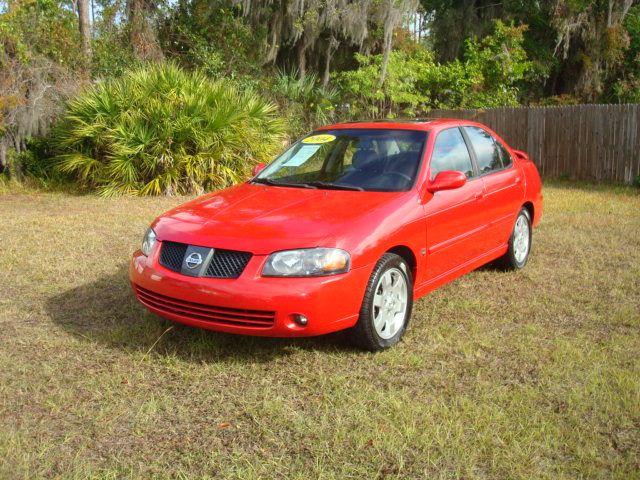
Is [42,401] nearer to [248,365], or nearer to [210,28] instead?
[248,365]

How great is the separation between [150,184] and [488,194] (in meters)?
7.86

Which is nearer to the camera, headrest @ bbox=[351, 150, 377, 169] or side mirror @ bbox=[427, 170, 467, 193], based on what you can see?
side mirror @ bbox=[427, 170, 467, 193]

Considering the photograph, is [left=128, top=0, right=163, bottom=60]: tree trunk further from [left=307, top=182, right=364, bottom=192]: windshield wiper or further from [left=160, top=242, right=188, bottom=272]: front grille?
[left=160, top=242, right=188, bottom=272]: front grille

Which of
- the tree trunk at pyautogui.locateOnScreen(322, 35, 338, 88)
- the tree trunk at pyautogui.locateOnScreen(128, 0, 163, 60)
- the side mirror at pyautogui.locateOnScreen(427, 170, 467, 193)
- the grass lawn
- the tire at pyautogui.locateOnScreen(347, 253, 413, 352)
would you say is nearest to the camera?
the grass lawn

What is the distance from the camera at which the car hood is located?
420 centimetres

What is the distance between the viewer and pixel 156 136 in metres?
12.3

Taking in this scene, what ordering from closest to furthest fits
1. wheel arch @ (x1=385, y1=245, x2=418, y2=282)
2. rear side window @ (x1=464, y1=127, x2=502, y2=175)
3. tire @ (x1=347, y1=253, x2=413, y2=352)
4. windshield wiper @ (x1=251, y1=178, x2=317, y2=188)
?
tire @ (x1=347, y1=253, x2=413, y2=352) → wheel arch @ (x1=385, y1=245, x2=418, y2=282) → windshield wiper @ (x1=251, y1=178, x2=317, y2=188) → rear side window @ (x1=464, y1=127, x2=502, y2=175)

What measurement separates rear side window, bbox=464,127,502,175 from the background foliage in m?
7.01

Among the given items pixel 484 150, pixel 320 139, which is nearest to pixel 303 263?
pixel 320 139

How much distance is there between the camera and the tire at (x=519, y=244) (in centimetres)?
644

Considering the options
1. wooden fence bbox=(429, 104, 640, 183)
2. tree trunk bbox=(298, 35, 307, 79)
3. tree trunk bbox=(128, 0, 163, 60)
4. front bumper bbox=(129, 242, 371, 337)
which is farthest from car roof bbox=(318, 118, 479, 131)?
tree trunk bbox=(298, 35, 307, 79)

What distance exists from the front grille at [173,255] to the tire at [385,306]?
1.21 meters

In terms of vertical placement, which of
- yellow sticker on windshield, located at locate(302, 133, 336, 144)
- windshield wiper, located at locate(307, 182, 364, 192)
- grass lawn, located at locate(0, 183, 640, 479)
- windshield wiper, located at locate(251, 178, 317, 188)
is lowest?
grass lawn, located at locate(0, 183, 640, 479)

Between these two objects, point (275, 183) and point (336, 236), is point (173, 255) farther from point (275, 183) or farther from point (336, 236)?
point (275, 183)
